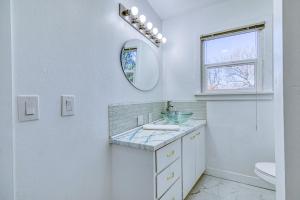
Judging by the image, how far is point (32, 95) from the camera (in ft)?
2.72

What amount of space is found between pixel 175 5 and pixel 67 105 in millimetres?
1906

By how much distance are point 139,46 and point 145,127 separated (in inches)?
36.0

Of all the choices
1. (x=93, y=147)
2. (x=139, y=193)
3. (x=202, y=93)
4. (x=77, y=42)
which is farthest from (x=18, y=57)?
(x=202, y=93)

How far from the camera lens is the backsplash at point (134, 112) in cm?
139

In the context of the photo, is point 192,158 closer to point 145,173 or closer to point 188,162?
point 188,162

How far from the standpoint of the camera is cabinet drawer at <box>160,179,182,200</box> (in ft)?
4.24

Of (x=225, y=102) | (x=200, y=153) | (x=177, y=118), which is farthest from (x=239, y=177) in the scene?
(x=177, y=118)

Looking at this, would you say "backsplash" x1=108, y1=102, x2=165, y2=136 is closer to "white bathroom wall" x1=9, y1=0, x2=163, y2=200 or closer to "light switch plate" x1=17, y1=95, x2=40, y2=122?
"white bathroom wall" x1=9, y1=0, x2=163, y2=200

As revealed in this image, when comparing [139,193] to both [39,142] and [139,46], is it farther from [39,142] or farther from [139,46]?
[139,46]

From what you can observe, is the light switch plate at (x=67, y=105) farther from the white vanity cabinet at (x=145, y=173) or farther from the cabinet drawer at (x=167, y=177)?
the cabinet drawer at (x=167, y=177)

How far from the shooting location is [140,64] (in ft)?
6.07

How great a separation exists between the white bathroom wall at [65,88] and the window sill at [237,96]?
1256 millimetres

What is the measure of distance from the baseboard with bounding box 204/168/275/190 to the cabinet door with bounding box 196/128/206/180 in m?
0.16

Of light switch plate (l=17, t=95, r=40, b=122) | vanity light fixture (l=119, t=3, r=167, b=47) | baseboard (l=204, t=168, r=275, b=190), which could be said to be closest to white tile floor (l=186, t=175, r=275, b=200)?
baseboard (l=204, t=168, r=275, b=190)
